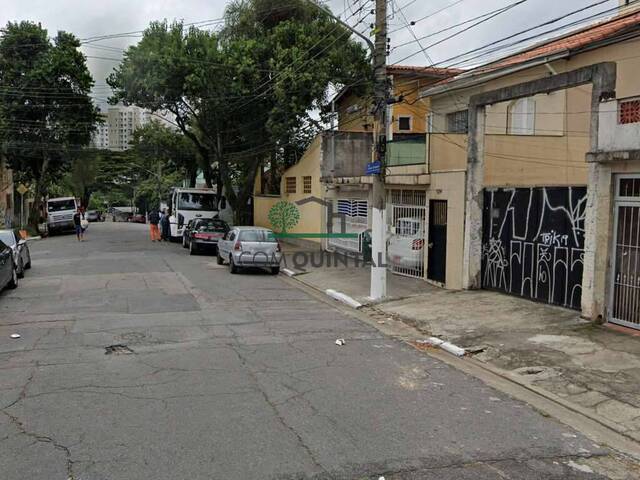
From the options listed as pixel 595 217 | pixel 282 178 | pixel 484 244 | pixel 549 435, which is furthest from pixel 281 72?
pixel 549 435

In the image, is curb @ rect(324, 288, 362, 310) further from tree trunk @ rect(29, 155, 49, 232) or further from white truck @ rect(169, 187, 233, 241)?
tree trunk @ rect(29, 155, 49, 232)

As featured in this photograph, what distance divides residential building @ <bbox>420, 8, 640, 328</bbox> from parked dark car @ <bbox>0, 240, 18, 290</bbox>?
34.2 feet

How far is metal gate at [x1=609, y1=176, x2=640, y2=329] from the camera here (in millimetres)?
9203

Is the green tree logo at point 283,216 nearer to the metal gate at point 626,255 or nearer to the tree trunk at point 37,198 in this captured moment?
the tree trunk at point 37,198

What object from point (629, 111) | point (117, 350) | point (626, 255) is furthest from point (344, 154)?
point (117, 350)

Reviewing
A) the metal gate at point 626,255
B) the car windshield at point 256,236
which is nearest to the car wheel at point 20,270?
the car windshield at point 256,236

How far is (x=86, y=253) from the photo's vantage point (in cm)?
2377

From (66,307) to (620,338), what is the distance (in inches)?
402

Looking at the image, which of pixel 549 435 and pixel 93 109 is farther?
pixel 93 109

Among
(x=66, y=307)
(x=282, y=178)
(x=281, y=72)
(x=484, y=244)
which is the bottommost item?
(x=66, y=307)

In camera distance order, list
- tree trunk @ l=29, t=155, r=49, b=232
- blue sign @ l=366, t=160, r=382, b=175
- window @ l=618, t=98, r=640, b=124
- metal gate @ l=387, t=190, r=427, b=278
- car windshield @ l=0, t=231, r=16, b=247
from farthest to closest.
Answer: tree trunk @ l=29, t=155, r=49, b=232 < car windshield @ l=0, t=231, r=16, b=247 < metal gate @ l=387, t=190, r=427, b=278 < blue sign @ l=366, t=160, r=382, b=175 < window @ l=618, t=98, r=640, b=124

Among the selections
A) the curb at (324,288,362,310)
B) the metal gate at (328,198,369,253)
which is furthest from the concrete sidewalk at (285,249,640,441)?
the metal gate at (328,198,369,253)

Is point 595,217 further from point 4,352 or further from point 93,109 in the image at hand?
point 93,109

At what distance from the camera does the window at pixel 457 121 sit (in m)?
20.2
